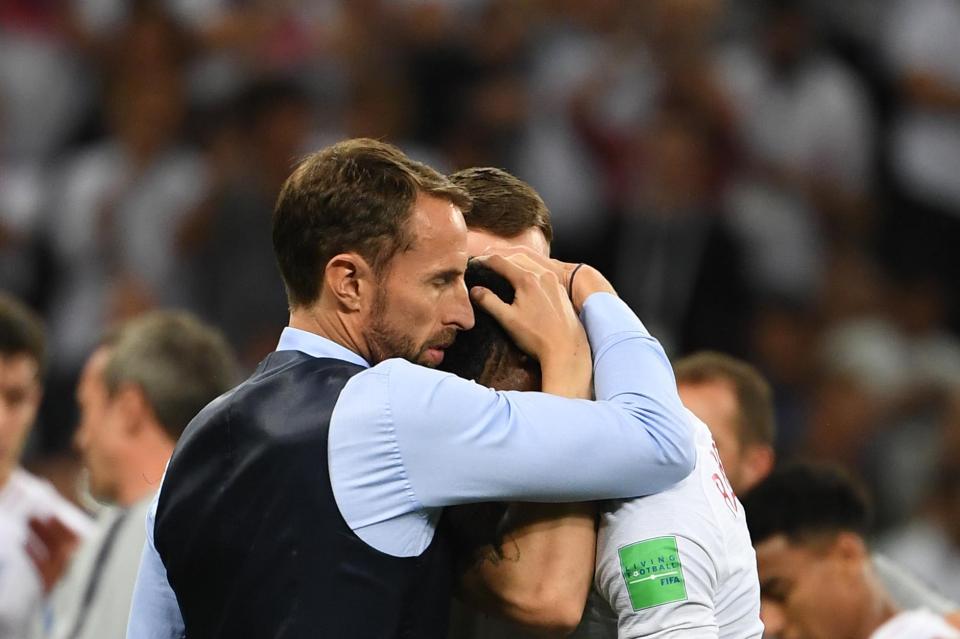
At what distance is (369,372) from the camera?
2367 millimetres

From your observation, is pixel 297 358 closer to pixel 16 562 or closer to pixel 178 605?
pixel 178 605

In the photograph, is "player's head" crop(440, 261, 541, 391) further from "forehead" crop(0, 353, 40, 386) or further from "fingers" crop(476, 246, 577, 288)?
"forehead" crop(0, 353, 40, 386)

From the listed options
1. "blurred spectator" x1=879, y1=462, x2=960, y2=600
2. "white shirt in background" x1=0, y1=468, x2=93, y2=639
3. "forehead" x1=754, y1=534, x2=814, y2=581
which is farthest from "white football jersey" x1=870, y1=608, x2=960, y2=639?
"blurred spectator" x1=879, y1=462, x2=960, y2=600

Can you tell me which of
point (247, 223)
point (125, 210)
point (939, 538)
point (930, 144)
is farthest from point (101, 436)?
point (930, 144)

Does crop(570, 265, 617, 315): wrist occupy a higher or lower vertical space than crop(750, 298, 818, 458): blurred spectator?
higher

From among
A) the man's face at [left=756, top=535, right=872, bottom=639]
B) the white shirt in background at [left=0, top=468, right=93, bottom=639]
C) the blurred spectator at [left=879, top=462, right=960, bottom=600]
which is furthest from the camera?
the blurred spectator at [left=879, top=462, right=960, bottom=600]

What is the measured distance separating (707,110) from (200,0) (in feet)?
9.48

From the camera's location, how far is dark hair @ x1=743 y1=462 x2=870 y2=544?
3.92 metres

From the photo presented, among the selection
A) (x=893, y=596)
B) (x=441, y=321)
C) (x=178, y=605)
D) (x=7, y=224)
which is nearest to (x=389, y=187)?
(x=441, y=321)

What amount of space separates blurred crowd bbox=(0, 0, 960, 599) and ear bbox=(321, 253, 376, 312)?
475 centimetres

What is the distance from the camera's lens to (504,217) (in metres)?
2.94

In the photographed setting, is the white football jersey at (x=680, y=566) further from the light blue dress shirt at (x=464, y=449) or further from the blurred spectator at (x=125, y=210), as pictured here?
the blurred spectator at (x=125, y=210)

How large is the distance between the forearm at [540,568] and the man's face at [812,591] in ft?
5.06

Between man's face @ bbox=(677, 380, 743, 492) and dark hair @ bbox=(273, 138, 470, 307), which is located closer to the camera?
dark hair @ bbox=(273, 138, 470, 307)
